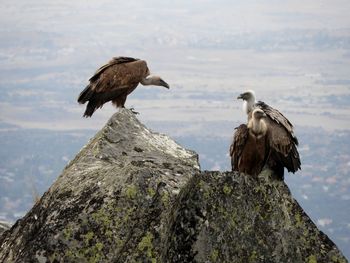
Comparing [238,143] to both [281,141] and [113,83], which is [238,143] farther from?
[113,83]

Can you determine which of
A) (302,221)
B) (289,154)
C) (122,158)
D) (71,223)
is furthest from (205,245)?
(289,154)

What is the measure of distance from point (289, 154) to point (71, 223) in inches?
226

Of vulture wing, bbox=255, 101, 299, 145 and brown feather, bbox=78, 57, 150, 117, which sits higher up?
vulture wing, bbox=255, 101, 299, 145

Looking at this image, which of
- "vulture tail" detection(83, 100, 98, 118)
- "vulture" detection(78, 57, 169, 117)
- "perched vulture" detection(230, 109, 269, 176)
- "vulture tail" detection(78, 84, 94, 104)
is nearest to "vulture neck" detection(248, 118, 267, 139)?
"perched vulture" detection(230, 109, 269, 176)

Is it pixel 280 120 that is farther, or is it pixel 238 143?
pixel 238 143

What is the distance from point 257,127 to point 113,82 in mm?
5074

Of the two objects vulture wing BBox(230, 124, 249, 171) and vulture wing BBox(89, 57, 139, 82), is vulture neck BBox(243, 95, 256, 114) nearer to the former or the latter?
vulture wing BBox(230, 124, 249, 171)

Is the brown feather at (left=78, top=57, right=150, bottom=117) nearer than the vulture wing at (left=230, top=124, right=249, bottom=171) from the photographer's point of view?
No

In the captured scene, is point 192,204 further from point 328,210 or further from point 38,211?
point 328,210

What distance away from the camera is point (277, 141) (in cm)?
1140

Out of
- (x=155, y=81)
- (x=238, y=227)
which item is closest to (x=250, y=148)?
(x=155, y=81)

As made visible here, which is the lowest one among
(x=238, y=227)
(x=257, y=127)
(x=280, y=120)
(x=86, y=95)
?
(x=86, y=95)

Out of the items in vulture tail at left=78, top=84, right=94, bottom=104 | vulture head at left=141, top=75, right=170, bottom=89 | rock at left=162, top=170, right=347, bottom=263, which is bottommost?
vulture tail at left=78, top=84, right=94, bottom=104

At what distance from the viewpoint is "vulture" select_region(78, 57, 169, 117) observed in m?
16.0
